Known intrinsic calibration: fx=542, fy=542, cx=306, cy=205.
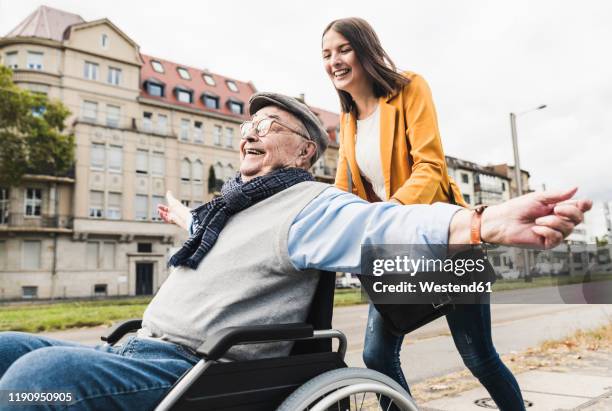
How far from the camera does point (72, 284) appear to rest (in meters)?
31.8

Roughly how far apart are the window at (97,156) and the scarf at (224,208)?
34457 millimetres

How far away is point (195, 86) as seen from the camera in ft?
140

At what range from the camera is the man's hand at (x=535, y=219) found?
1.08 meters

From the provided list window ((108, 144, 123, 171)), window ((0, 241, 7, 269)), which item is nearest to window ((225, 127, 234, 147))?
window ((108, 144, 123, 171))

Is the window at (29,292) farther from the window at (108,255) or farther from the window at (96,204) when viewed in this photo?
the window at (96,204)

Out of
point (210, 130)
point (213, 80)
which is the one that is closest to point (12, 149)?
point (210, 130)

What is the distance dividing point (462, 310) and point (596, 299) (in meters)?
0.62

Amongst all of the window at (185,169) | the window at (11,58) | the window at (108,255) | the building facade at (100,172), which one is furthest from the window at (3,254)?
the window at (185,169)

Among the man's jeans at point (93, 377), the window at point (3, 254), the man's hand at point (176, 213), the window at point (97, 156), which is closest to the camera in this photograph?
the man's jeans at point (93, 377)

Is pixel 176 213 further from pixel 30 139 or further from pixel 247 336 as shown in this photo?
pixel 30 139

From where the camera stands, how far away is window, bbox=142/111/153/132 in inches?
1449

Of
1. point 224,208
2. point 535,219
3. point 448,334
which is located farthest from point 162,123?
point 535,219

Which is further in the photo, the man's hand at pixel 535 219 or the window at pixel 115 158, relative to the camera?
the window at pixel 115 158

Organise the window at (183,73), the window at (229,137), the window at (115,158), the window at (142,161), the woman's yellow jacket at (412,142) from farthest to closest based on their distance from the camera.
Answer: the window at (183,73)
the window at (229,137)
the window at (142,161)
the window at (115,158)
the woman's yellow jacket at (412,142)
